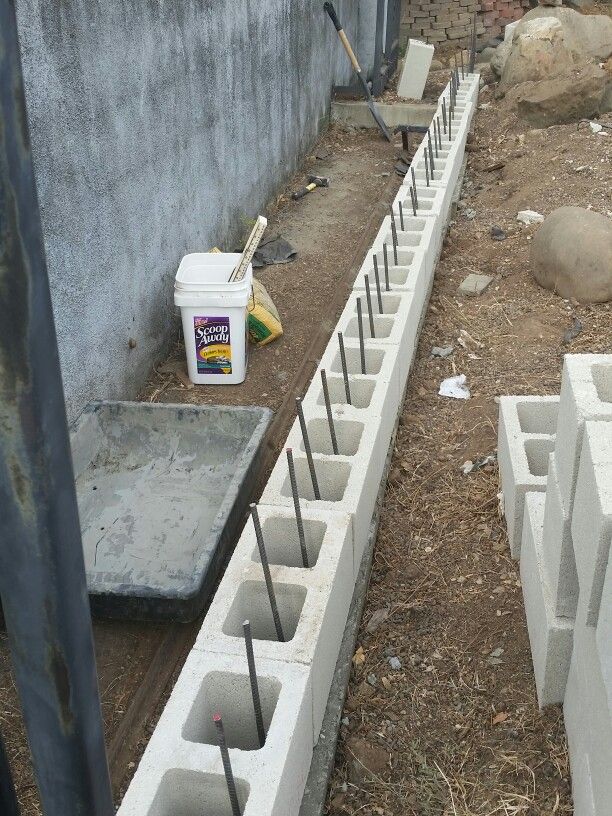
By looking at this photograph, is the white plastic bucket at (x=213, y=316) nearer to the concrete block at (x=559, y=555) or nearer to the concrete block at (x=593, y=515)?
the concrete block at (x=559, y=555)

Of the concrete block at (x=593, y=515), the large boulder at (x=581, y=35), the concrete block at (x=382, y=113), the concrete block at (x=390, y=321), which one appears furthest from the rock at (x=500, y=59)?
the concrete block at (x=593, y=515)

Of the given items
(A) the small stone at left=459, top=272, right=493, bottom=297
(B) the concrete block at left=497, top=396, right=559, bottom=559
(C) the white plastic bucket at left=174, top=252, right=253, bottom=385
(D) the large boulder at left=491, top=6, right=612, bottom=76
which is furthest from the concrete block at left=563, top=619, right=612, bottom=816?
(D) the large boulder at left=491, top=6, right=612, bottom=76

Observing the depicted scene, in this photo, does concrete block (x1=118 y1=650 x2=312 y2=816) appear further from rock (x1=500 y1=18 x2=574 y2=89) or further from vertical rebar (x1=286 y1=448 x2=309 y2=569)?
rock (x1=500 y1=18 x2=574 y2=89)

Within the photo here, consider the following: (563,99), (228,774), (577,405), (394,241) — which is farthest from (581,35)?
(228,774)

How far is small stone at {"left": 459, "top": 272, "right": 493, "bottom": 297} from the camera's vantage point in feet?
20.7

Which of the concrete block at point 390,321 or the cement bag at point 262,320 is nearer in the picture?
Result: the concrete block at point 390,321

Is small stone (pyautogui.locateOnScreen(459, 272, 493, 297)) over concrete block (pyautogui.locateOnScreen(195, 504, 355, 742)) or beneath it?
beneath

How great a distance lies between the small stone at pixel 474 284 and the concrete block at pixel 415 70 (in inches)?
267

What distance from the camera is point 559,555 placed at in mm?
2770

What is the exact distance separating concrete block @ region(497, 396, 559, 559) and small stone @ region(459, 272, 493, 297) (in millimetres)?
2361

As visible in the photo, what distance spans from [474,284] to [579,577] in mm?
4180

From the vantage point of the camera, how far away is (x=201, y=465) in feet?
14.3

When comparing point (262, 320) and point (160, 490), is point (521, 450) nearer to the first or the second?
point (160, 490)

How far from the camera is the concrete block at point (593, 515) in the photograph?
2.24 metres
